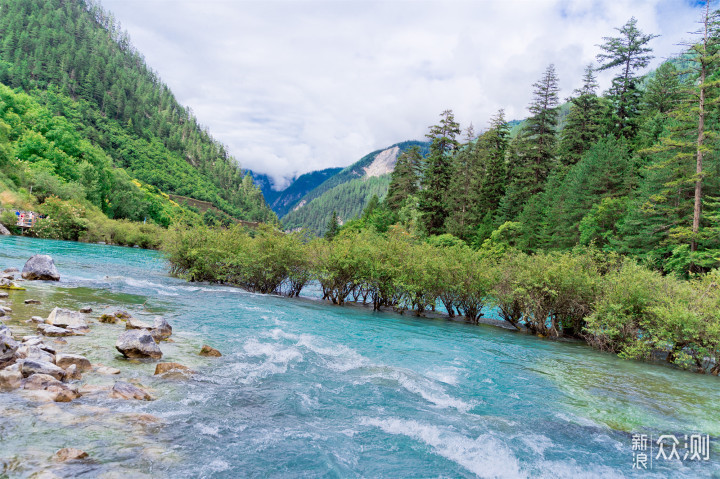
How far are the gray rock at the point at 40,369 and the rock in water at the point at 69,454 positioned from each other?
3184 mm

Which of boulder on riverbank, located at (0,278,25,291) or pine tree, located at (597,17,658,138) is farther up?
pine tree, located at (597,17,658,138)

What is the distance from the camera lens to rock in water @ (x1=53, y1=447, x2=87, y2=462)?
17.1ft

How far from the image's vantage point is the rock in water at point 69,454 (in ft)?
17.1

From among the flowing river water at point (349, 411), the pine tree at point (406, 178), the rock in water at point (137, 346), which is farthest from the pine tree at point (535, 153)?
the rock in water at point (137, 346)

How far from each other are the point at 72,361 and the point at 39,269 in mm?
15982

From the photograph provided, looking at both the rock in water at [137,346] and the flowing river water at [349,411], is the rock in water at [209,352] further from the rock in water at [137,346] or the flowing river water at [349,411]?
the rock in water at [137,346]

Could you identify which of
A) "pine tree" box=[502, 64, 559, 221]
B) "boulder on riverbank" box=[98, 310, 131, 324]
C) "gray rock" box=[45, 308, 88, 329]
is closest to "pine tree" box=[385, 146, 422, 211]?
"pine tree" box=[502, 64, 559, 221]

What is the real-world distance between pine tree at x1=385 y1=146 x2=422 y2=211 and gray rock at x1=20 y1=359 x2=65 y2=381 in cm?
6761

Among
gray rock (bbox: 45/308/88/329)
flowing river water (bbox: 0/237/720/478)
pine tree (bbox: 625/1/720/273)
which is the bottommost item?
flowing river water (bbox: 0/237/720/478)

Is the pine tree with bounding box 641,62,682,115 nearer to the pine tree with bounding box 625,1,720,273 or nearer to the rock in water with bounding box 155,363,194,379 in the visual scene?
the pine tree with bounding box 625,1,720,273

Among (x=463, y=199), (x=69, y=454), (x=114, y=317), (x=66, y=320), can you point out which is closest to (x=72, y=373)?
(x=69, y=454)

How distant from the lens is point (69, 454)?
527cm

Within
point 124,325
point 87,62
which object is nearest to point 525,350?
point 124,325

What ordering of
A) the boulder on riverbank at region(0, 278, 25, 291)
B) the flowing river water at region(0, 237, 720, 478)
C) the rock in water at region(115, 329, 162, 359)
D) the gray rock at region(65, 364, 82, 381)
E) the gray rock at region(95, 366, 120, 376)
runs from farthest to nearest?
the boulder on riverbank at region(0, 278, 25, 291) < the rock in water at region(115, 329, 162, 359) < the gray rock at region(95, 366, 120, 376) < the gray rock at region(65, 364, 82, 381) < the flowing river water at region(0, 237, 720, 478)
